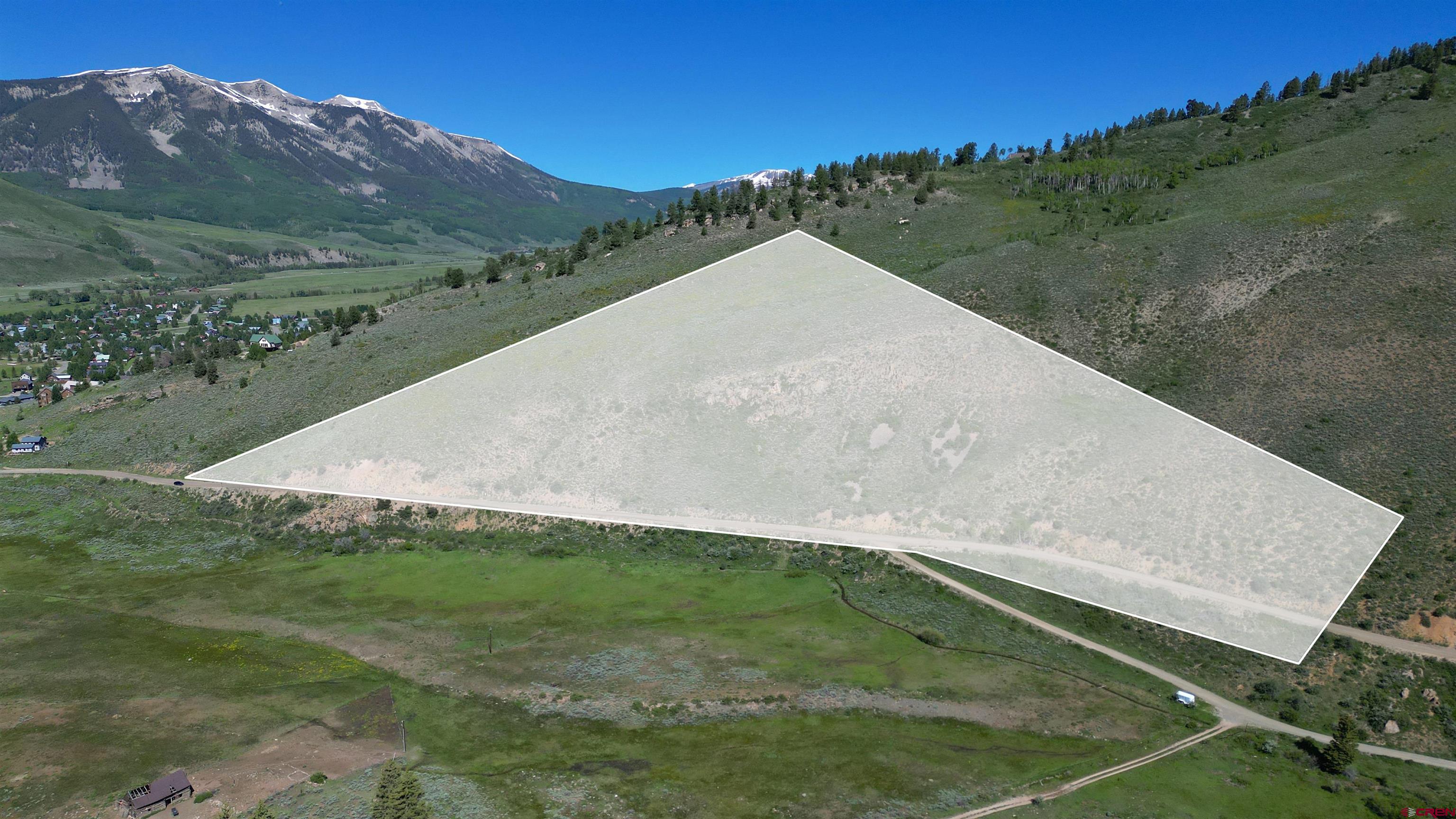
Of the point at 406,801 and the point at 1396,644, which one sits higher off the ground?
the point at 1396,644

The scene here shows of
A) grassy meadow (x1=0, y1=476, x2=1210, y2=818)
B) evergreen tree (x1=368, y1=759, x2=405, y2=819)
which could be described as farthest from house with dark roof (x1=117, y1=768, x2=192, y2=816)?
evergreen tree (x1=368, y1=759, x2=405, y2=819)

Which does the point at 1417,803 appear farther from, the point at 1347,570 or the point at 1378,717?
the point at 1347,570

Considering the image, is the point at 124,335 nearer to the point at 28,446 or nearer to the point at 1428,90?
the point at 28,446

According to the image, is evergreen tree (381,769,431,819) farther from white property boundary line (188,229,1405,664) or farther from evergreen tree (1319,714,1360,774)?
evergreen tree (1319,714,1360,774)

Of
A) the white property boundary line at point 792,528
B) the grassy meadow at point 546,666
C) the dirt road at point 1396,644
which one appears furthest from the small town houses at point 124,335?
the dirt road at point 1396,644

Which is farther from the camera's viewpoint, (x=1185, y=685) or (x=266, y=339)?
(x=266, y=339)

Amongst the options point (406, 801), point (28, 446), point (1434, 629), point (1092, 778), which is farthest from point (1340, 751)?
point (28, 446)
